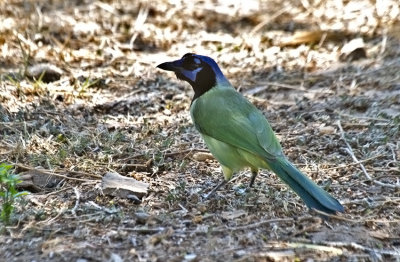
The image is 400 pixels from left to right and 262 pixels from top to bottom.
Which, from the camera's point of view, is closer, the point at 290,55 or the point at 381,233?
the point at 381,233

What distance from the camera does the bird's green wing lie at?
3979mm

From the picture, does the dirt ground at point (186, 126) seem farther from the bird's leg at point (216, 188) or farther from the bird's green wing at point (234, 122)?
the bird's green wing at point (234, 122)

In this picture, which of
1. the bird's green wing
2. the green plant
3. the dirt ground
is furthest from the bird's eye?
the green plant

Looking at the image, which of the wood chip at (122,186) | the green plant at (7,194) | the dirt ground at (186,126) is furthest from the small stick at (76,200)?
the green plant at (7,194)

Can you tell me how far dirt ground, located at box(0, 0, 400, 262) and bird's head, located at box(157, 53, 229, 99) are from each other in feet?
1.62

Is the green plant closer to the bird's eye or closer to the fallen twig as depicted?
the bird's eye

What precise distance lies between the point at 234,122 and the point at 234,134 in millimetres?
94

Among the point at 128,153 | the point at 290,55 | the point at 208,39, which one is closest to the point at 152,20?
the point at 208,39

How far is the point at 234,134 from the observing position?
13.4 ft

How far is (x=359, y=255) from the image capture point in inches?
132

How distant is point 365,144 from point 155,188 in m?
1.57

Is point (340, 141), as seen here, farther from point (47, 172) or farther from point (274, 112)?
point (47, 172)

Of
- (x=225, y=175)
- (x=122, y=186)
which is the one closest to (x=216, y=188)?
(x=225, y=175)

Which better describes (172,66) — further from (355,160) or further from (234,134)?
(355,160)
